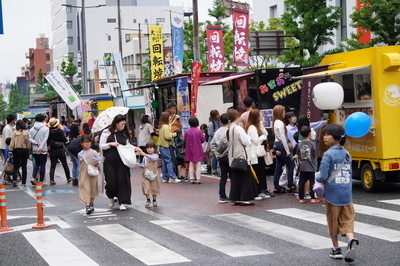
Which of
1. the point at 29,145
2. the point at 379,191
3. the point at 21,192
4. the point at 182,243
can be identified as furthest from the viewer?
the point at 29,145

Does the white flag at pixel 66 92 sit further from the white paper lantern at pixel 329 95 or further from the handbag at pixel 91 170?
the white paper lantern at pixel 329 95

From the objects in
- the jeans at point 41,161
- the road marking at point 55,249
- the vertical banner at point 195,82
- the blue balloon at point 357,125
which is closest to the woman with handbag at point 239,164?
the road marking at point 55,249

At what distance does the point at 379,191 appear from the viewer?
1407 cm

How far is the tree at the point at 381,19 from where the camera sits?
2398 centimetres

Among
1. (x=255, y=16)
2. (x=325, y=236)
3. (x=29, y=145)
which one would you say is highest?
(x=255, y=16)

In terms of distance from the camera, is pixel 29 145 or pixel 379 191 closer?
pixel 379 191

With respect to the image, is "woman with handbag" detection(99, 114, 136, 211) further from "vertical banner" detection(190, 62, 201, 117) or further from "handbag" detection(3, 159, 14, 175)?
"vertical banner" detection(190, 62, 201, 117)

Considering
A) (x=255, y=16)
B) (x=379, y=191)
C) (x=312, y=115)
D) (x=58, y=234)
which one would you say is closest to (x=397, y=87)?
(x=379, y=191)

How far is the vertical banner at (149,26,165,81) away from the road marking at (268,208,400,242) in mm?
20498

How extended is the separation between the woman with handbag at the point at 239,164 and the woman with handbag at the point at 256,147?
30 centimetres

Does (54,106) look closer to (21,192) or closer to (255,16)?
(255,16)

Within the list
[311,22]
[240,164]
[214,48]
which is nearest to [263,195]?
[240,164]

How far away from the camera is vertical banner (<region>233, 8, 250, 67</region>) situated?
2559 centimetres

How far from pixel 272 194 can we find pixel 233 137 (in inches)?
79.9
